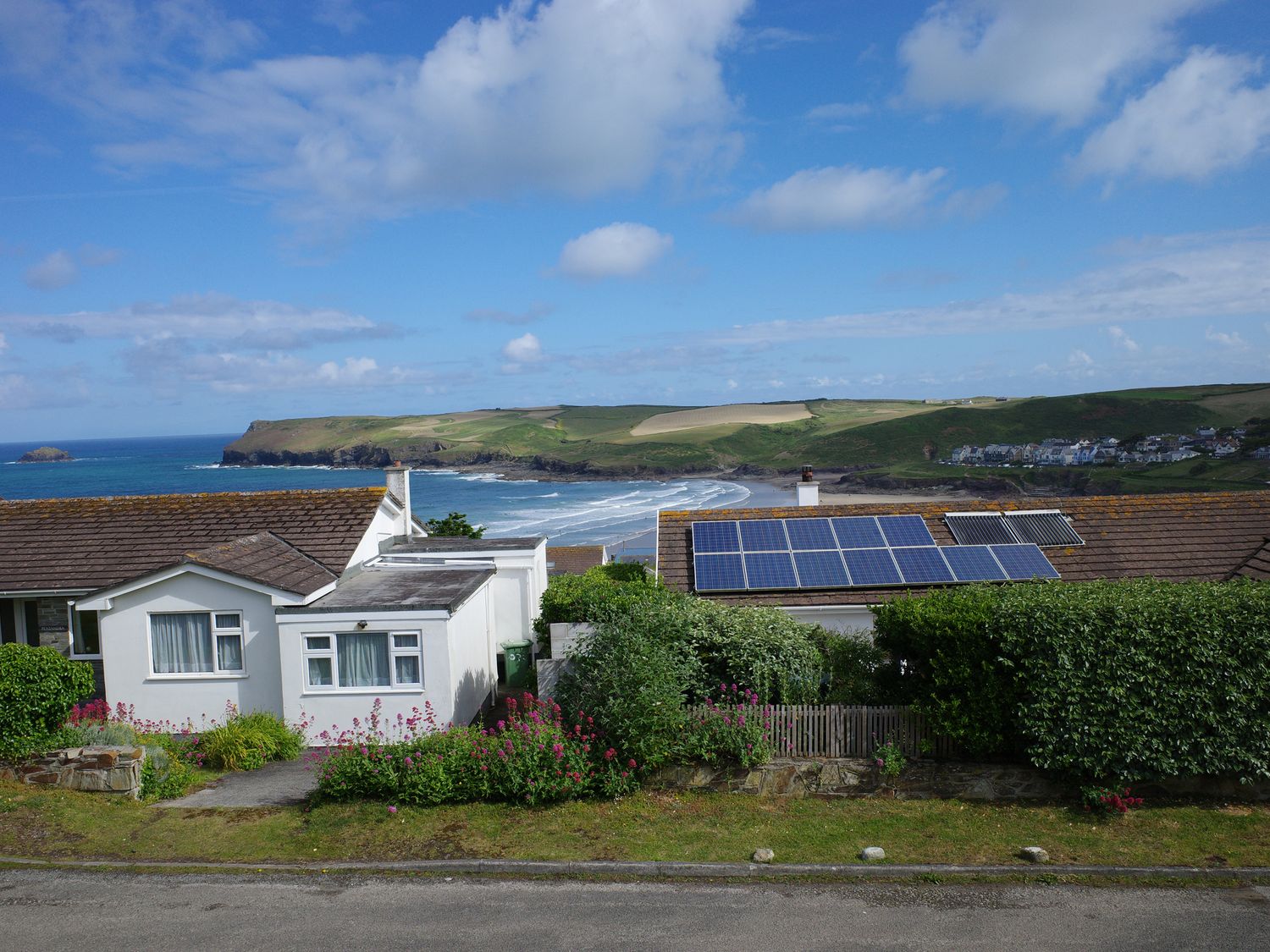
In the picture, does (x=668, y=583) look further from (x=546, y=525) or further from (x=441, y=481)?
(x=441, y=481)

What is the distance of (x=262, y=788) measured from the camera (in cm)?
1272

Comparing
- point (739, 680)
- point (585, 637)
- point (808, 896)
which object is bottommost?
point (808, 896)

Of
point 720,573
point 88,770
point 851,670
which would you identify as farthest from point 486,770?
point 720,573

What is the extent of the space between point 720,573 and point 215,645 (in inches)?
376

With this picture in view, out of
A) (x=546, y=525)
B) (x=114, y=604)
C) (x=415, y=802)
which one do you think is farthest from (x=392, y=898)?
(x=546, y=525)

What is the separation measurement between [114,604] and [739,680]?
11.0 metres

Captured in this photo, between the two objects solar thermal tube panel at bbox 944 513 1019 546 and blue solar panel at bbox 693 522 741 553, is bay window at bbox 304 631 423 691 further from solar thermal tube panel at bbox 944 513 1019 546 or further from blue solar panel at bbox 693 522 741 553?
solar thermal tube panel at bbox 944 513 1019 546

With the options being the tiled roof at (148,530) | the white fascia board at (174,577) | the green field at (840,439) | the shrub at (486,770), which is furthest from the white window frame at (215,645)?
the green field at (840,439)

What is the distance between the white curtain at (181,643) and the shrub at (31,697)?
7.84ft

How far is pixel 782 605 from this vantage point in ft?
54.9

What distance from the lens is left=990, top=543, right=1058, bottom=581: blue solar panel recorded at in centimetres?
1728

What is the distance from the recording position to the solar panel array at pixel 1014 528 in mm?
18891

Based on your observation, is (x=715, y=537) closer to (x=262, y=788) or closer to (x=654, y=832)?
(x=654, y=832)

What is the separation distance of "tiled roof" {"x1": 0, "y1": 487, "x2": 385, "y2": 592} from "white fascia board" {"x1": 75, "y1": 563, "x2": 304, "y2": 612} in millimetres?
2074
